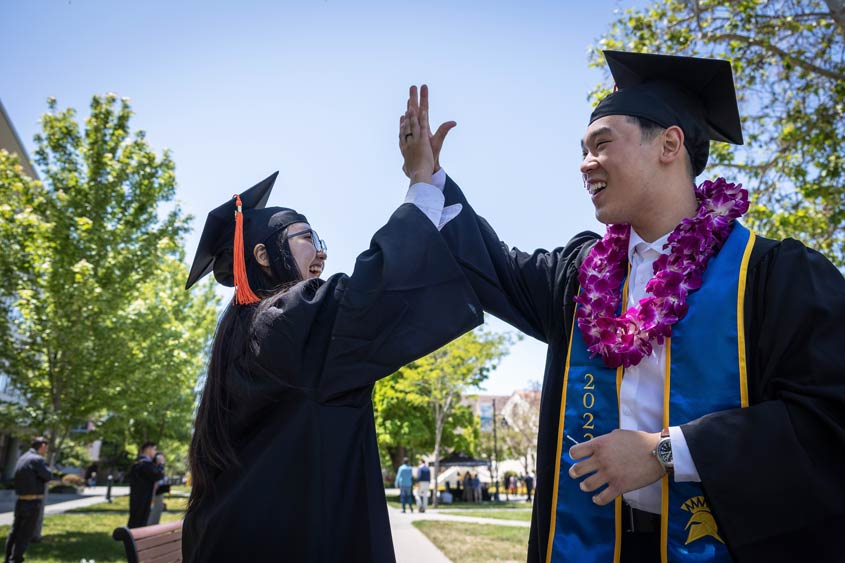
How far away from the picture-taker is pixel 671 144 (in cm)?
239

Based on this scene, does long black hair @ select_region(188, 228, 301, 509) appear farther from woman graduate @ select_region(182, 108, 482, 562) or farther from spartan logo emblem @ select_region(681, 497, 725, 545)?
spartan logo emblem @ select_region(681, 497, 725, 545)

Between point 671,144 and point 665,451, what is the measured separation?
1.15m

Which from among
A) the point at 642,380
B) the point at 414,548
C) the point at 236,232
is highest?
the point at 236,232

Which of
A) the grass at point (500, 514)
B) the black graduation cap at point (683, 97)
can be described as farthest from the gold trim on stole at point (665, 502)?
the grass at point (500, 514)

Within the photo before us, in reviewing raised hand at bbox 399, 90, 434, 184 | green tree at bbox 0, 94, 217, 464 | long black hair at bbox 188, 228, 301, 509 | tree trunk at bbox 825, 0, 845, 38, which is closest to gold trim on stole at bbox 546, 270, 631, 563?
raised hand at bbox 399, 90, 434, 184

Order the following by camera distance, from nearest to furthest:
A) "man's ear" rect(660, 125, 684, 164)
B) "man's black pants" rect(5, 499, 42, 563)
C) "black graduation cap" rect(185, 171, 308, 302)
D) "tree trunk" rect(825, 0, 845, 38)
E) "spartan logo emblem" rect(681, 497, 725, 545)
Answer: "spartan logo emblem" rect(681, 497, 725, 545)
"man's ear" rect(660, 125, 684, 164)
"black graduation cap" rect(185, 171, 308, 302)
"tree trunk" rect(825, 0, 845, 38)
"man's black pants" rect(5, 499, 42, 563)

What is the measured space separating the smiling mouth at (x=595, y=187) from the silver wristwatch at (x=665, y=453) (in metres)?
0.95

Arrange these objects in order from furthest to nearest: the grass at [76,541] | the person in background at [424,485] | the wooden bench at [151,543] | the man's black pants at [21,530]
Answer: the person in background at [424,485]
the grass at [76,541]
the man's black pants at [21,530]
the wooden bench at [151,543]

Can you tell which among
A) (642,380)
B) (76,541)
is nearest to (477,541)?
(76,541)

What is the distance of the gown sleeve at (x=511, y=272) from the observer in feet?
8.78

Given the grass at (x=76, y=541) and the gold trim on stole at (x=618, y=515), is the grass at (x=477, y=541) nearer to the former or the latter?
the grass at (x=76, y=541)

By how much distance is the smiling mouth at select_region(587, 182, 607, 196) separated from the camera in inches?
94.4

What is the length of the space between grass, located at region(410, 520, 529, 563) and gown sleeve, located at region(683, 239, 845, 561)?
321 inches

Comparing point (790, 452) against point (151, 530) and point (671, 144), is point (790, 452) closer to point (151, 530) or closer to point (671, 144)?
point (671, 144)
